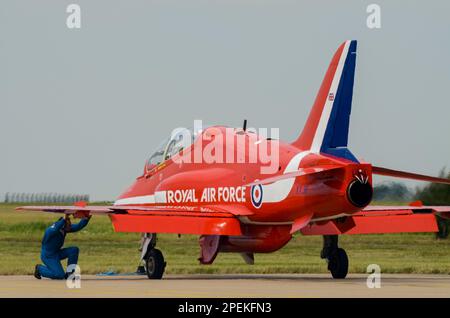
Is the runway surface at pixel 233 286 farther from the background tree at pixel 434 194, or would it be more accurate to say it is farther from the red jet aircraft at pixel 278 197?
the background tree at pixel 434 194

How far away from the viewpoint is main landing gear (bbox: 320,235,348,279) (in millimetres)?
31766

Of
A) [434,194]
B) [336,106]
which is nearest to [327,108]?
[336,106]

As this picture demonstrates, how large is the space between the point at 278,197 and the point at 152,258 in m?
3.88

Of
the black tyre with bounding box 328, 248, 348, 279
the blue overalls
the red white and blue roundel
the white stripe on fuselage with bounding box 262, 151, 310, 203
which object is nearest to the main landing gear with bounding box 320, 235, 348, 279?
the black tyre with bounding box 328, 248, 348, 279

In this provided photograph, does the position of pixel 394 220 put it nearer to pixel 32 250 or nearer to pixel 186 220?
pixel 186 220

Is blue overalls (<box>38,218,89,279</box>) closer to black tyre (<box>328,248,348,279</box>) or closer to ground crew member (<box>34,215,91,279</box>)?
ground crew member (<box>34,215,91,279</box>)

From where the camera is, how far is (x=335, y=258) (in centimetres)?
3191

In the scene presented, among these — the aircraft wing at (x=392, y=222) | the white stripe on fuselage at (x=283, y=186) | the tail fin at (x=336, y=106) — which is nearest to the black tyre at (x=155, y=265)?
the white stripe on fuselage at (x=283, y=186)

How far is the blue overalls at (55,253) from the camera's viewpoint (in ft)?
100.0

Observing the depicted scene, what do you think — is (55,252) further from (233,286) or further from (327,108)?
(327,108)

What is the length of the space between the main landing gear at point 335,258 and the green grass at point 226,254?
3.20 meters

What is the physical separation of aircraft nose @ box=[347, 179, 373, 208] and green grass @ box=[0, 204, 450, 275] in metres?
7.44

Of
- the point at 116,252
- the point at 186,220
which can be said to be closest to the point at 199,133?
the point at 186,220
